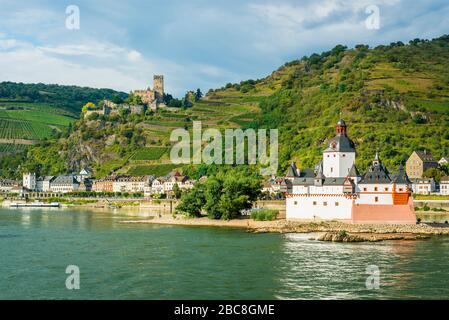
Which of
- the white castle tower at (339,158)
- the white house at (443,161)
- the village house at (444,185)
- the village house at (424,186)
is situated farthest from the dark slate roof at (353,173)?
the white house at (443,161)

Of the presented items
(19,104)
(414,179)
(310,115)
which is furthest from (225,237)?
(19,104)

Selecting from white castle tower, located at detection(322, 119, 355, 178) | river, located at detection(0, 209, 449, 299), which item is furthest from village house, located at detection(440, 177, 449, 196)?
river, located at detection(0, 209, 449, 299)

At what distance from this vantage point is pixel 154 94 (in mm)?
151625

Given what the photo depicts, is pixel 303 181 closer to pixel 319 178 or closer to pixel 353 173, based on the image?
pixel 319 178

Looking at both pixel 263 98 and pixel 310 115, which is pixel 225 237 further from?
pixel 263 98

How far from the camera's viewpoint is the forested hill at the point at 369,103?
82.8 metres

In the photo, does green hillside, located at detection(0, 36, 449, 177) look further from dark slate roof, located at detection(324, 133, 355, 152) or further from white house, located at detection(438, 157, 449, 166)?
dark slate roof, located at detection(324, 133, 355, 152)

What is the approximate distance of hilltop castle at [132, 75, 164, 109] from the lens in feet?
479

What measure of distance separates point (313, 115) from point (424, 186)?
29.6 m

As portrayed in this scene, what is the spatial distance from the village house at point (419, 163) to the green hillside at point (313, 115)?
1227mm

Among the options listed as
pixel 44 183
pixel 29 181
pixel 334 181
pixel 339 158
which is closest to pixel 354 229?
pixel 334 181

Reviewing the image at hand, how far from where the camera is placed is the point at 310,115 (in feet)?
340

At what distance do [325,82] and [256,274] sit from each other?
97.2 meters

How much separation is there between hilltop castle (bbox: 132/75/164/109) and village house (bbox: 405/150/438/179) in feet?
252
